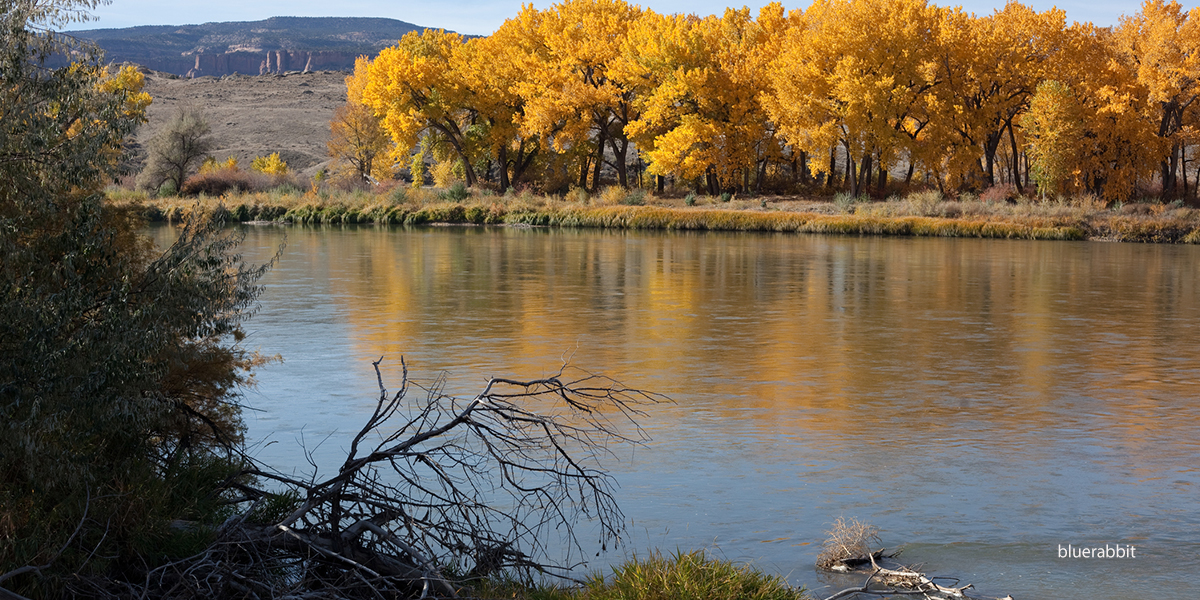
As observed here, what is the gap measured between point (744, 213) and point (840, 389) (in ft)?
115

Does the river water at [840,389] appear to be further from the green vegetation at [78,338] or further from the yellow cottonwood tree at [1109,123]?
the yellow cottonwood tree at [1109,123]

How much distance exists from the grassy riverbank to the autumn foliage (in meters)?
2.65

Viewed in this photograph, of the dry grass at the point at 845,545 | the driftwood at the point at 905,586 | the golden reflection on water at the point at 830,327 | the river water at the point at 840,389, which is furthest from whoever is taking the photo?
the golden reflection on water at the point at 830,327

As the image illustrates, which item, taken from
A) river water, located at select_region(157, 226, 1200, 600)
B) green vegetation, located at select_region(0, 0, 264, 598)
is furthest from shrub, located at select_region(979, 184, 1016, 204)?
green vegetation, located at select_region(0, 0, 264, 598)

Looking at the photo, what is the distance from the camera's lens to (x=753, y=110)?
54.3 meters

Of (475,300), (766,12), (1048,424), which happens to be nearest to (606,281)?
(475,300)

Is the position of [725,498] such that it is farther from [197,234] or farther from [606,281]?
[606,281]

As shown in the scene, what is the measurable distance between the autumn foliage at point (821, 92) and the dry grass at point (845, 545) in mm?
42267

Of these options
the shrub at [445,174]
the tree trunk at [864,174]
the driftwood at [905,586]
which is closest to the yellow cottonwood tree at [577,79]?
the shrub at [445,174]

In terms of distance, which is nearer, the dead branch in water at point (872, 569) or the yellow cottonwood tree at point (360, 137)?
the dead branch in water at point (872, 569)

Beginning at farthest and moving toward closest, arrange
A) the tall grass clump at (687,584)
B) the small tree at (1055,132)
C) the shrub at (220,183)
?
the shrub at (220,183)
the small tree at (1055,132)
the tall grass clump at (687,584)

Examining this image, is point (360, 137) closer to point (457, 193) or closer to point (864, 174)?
point (457, 193)

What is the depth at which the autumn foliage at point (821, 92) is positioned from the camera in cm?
4888

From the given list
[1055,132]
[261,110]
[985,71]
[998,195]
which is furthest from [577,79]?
[261,110]
